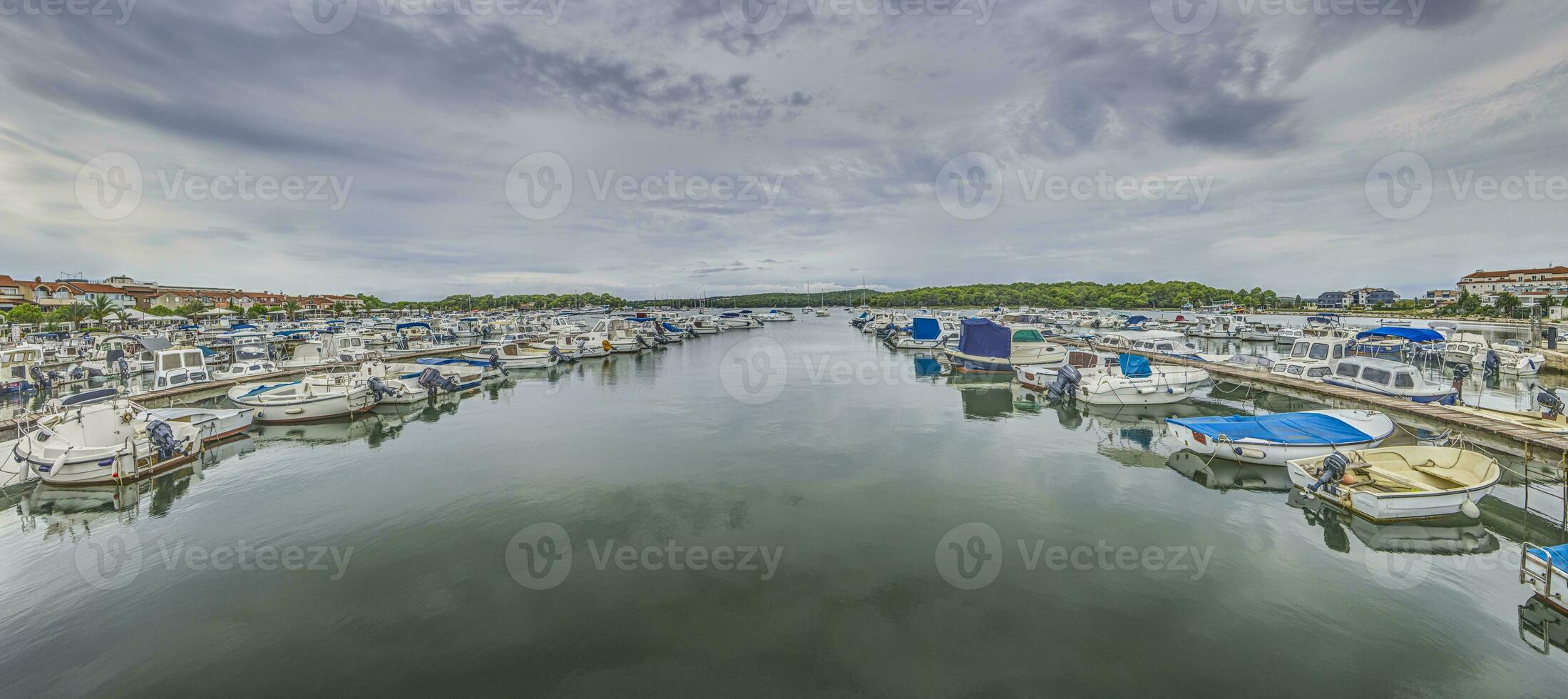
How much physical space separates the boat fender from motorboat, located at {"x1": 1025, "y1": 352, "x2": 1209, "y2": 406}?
12174 mm

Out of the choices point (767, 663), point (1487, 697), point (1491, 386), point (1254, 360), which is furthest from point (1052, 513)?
point (1491, 386)

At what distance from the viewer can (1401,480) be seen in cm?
1192

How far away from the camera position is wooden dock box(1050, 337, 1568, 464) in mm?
13359

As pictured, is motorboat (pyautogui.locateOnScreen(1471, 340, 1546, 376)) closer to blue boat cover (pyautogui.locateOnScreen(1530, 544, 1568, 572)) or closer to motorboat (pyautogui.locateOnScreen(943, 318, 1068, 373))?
motorboat (pyautogui.locateOnScreen(943, 318, 1068, 373))

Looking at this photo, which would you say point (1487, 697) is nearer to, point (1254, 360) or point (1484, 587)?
point (1484, 587)

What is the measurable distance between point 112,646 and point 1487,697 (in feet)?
59.1

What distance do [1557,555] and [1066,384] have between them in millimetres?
17074

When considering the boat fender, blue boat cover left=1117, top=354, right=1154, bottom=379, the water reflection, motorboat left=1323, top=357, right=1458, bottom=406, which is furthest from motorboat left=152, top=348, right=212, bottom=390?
motorboat left=1323, top=357, right=1458, bottom=406

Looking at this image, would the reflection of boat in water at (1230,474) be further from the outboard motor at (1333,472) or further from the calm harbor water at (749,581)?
the outboard motor at (1333,472)

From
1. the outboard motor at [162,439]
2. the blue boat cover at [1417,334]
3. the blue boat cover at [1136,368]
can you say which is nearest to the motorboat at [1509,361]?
the blue boat cover at [1417,334]

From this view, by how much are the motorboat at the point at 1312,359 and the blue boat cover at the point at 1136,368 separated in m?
6.49

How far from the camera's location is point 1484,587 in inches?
354

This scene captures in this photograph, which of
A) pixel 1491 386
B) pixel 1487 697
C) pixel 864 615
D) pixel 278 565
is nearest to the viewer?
pixel 1487 697

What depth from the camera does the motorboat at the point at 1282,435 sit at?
46.1ft
